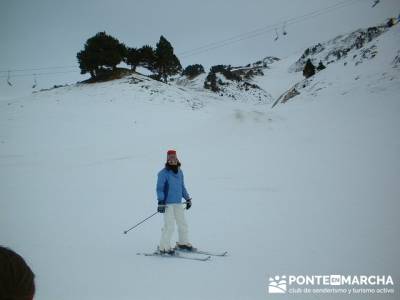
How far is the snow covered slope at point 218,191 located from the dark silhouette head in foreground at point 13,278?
11.7 feet

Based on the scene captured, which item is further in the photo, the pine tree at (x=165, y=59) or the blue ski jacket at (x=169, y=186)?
the pine tree at (x=165, y=59)

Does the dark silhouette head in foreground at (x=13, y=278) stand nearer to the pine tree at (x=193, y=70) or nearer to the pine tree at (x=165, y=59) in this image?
the pine tree at (x=165, y=59)

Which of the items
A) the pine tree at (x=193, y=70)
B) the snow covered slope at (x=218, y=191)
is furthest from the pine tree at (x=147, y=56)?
the snow covered slope at (x=218, y=191)

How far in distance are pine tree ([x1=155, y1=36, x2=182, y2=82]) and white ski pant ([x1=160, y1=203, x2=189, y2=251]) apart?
43.5 m

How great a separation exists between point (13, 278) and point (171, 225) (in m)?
4.99

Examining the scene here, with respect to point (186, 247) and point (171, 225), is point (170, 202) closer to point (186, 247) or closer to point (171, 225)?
point (171, 225)

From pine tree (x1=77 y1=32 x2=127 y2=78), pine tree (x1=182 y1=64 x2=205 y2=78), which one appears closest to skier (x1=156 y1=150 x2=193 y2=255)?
pine tree (x1=77 y1=32 x2=127 y2=78)

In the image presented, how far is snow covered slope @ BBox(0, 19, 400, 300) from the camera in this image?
5.71m

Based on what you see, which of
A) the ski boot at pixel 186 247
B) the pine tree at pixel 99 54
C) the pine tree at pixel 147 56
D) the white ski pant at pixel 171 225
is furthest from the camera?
the pine tree at pixel 147 56

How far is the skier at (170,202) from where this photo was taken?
652 cm

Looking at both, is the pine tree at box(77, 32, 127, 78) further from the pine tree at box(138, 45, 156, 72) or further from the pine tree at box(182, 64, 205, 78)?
the pine tree at box(182, 64, 205, 78)

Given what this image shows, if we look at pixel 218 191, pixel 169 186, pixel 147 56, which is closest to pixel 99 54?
pixel 147 56

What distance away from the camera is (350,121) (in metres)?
18.1

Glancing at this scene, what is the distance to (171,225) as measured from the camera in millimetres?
6520
